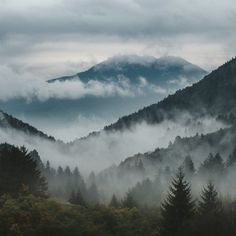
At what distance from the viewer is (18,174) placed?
276 ft

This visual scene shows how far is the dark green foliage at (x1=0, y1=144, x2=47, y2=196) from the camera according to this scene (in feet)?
271

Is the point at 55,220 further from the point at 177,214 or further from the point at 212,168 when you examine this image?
the point at 212,168

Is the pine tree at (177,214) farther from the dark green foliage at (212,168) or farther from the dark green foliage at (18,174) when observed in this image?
the dark green foliage at (212,168)

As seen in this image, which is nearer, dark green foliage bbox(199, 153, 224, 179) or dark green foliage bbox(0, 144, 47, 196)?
dark green foliage bbox(0, 144, 47, 196)

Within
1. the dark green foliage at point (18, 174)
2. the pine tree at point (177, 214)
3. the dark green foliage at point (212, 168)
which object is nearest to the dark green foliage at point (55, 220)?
the dark green foliage at point (18, 174)

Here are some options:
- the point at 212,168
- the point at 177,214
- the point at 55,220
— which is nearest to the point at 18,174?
the point at 55,220

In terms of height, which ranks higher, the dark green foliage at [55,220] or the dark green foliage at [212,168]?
the dark green foliage at [212,168]

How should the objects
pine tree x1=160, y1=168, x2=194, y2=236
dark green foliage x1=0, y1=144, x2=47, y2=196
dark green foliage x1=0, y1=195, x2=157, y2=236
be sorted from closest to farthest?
pine tree x1=160, y1=168, x2=194, y2=236 < dark green foliage x1=0, y1=195, x2=157, y2=236 < dark green foliage x1=0, y1=144, x2=47, y2=196

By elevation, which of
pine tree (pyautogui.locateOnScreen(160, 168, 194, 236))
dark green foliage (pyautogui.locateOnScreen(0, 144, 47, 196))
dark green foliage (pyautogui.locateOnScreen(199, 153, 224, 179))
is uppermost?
dark green foliage (pyautogui.locateOnScreen(199, 153, 224, 179))

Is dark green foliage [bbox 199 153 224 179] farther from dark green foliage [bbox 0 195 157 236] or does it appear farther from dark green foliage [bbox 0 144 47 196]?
dark green foliage [bbox 0 195 157 236]

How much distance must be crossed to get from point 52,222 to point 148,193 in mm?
90397

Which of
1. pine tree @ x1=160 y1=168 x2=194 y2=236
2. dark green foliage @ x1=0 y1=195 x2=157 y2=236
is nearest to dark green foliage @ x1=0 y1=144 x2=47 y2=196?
dark green foliage @ x1=0 y1=195 x2=157 y2=236

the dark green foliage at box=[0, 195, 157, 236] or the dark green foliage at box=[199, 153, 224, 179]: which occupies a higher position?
the dark green foliage at box=[199, 153, 224, 179]

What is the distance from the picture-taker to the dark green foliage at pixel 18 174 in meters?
82.6
